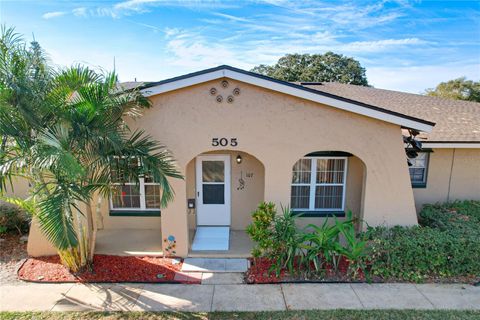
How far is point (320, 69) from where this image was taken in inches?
1676

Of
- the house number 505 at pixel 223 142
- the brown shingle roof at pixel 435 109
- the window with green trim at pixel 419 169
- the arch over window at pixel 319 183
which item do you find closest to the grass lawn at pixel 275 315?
the arch over window at pixel 319 183

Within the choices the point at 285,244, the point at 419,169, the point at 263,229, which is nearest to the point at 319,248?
the point at 285,244

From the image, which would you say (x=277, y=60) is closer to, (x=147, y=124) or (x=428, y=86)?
(x=428, y=86)

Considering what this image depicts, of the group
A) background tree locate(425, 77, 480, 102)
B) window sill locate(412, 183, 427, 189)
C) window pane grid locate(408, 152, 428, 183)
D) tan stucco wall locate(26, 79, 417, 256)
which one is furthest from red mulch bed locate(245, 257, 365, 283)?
background tree locate(425, 77, 480, 102)

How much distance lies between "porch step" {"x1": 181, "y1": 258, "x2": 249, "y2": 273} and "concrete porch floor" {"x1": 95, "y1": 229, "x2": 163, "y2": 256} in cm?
106

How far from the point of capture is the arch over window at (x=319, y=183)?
925cm

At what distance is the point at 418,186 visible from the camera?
10031 millimetres

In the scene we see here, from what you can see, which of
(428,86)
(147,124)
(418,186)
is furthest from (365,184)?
(428,86)

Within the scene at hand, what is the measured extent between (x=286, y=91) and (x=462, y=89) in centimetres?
3667

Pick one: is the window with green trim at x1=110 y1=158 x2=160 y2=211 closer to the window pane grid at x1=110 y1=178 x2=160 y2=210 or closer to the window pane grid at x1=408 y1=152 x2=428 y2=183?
the window pane grid at x1=110 y1=178 x2=160 y2=210

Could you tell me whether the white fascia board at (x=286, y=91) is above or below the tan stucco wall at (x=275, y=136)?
above

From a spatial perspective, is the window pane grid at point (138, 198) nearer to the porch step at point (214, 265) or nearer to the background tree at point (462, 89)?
the porch step at point (214, 265)

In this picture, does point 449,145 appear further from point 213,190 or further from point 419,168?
point 213,190

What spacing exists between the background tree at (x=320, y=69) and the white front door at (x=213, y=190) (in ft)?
118
